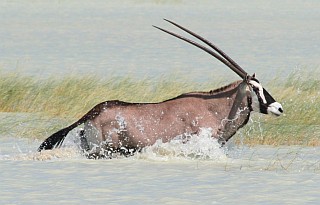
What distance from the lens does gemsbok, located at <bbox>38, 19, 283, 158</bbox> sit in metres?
10.1

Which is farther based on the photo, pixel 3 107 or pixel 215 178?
pixel 3 107

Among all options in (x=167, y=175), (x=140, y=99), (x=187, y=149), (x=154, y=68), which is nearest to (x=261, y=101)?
(x=187, y=149)

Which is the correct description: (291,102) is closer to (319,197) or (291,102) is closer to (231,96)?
(231,96)

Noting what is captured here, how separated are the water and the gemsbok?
12 centimetres

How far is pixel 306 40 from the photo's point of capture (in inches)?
1054

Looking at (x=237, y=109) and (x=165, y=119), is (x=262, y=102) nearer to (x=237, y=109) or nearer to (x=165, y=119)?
(x=237, y=109)

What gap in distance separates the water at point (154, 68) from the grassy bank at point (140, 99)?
37 cm

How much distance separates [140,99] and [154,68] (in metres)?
5.56

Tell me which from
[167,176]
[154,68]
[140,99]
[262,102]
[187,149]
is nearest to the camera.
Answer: [167,176]

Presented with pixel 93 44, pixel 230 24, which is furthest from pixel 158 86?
pixel 230 24

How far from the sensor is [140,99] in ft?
47.1

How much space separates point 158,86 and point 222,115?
5053 mm

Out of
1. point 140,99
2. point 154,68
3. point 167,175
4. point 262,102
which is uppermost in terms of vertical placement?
point 262,102

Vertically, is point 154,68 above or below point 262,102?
below
